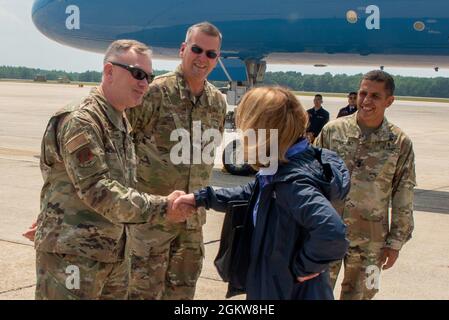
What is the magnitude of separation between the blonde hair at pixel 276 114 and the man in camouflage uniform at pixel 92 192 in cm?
74

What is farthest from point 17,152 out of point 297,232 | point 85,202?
point 297,232

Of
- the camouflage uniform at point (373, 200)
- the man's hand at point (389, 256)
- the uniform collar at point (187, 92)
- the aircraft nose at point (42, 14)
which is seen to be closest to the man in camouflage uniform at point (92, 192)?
the uniform collar at point (187, 92)

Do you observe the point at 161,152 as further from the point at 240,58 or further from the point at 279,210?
the point at 240,58

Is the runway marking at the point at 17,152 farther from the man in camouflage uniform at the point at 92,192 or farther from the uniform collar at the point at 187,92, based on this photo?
the man in camouflage uniform at the point at 92,192

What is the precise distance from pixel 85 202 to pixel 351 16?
11.3 m

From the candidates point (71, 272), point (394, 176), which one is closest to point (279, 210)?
point (71, 272)

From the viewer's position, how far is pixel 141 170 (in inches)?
178

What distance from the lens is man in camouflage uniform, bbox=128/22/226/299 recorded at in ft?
14.5

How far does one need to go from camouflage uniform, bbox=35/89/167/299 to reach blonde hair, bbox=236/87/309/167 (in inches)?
29.1

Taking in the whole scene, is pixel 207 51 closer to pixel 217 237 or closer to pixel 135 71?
pixel 135 71

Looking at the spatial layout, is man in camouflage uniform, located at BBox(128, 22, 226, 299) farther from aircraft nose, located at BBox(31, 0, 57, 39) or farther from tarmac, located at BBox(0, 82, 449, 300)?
aircraft nose, located at BBox(31, 0, 57, 39)

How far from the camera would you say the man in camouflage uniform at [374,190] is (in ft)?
15.0

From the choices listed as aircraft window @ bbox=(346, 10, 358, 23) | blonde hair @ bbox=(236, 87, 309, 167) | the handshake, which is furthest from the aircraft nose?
blonde hair @ bbox=(236, 87, 309, 167)

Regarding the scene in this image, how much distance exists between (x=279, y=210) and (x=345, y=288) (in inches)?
74.4
